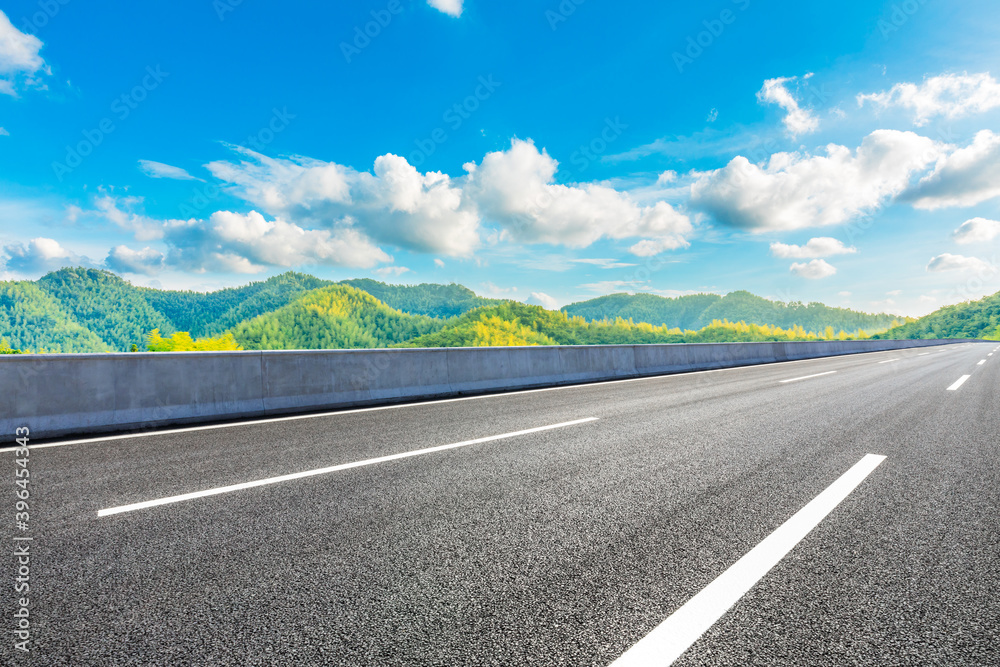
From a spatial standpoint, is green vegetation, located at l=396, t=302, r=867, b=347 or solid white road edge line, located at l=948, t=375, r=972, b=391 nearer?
solid white road edge line, located at l=948, t=375, r=972, b=391

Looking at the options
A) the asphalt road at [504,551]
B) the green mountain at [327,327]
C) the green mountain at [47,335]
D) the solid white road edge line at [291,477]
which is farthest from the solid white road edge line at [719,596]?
the green mountain at [47,335]

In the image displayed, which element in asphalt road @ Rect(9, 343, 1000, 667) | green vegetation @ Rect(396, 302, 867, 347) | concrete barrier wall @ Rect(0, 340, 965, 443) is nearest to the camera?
asphalt road @ Rect(9, 343, 1000, 667)

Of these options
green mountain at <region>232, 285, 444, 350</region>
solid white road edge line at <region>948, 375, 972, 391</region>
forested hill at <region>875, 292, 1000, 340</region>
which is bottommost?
solid white road edge line at <region>948, 375, 972, 391</region>

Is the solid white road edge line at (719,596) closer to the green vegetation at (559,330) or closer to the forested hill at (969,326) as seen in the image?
the green vegetation at (559,330)

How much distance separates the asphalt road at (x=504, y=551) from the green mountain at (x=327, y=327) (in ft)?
514

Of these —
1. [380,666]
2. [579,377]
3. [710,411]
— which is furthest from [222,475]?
[579,377]

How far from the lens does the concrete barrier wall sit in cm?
634

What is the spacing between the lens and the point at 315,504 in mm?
3523

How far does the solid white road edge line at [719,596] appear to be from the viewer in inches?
71.6

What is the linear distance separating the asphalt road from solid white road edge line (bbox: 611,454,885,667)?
0.15 ft
